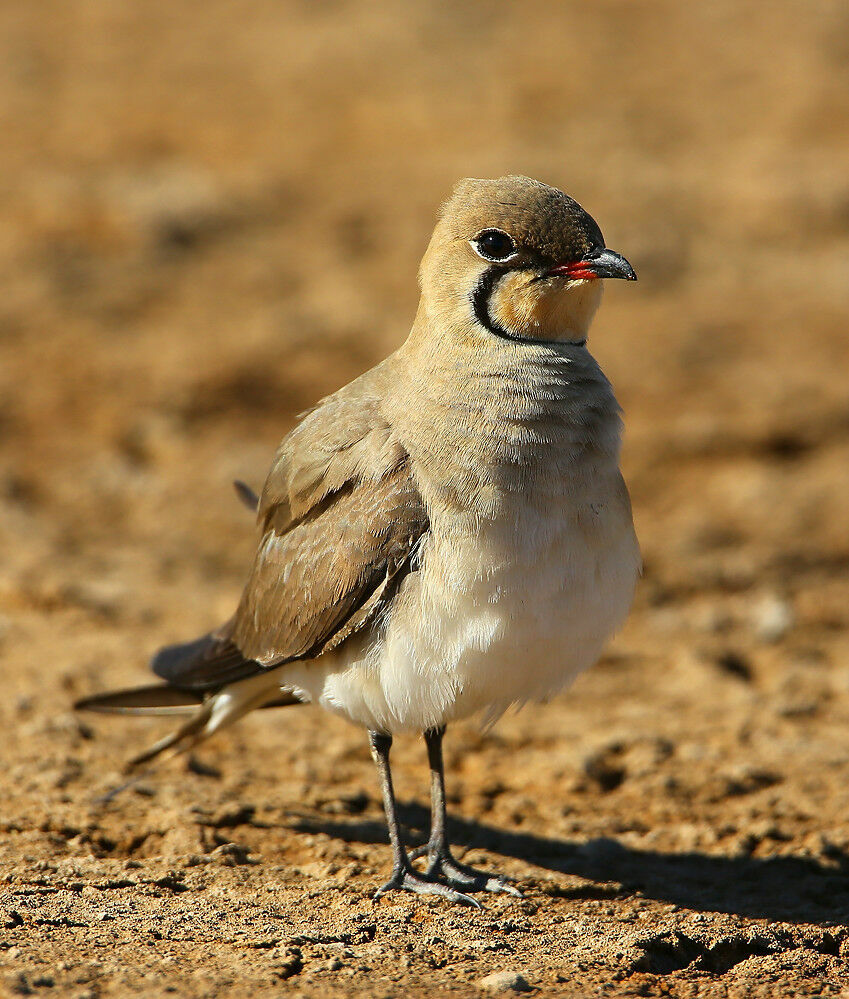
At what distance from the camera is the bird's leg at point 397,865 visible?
15.1 ft

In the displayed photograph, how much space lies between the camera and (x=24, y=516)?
8.20 m

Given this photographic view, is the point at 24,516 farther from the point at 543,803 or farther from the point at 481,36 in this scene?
the point at 481,36

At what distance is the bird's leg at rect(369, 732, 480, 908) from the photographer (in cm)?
460

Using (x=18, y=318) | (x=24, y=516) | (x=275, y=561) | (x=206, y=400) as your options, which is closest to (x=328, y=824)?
(x=275, y=561)

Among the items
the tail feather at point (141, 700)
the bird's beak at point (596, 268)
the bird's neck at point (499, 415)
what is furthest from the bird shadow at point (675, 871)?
the bird's beak at point (596, 268)

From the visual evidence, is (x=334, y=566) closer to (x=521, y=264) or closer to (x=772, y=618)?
(x=521, y=264)

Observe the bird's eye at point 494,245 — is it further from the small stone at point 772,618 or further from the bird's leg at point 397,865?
the small stone at point 772,618

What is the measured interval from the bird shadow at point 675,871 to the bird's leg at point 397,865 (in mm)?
481

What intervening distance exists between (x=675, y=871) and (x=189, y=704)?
2.23m

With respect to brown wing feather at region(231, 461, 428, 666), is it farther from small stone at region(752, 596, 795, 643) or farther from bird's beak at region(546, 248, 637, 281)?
small stone at region(752, 596, 795, 643)

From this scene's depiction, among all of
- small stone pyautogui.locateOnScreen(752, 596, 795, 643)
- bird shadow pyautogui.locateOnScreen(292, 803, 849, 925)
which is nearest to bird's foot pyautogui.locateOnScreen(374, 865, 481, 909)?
bird shadow pyautogui.locateOnScreen(292, 803, 849, 925)

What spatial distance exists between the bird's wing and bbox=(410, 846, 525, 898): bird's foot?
3.26 ft

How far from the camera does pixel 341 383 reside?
31.4 feet

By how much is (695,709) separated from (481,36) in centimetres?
1038
